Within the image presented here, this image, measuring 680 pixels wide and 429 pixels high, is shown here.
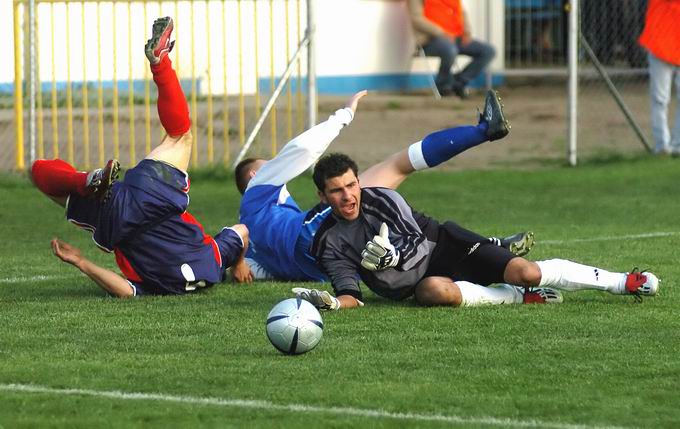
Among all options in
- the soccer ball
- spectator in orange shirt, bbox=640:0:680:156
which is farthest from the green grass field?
spectator in orange shirt, bbox=640:0:680:156

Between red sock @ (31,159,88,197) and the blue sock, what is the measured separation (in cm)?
219

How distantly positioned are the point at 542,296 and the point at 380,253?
1184 mm

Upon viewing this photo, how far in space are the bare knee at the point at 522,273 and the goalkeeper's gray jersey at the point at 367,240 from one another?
1.69 feet

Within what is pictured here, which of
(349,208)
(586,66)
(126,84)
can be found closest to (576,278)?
(349,208)

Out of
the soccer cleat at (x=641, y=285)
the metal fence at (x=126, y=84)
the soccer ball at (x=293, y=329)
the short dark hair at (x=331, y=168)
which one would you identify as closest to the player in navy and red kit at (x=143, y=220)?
the short dark hair at (x=331, y=168)

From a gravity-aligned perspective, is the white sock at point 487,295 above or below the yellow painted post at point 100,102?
below

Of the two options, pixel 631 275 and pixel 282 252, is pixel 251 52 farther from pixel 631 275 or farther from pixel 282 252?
pixel 631 275

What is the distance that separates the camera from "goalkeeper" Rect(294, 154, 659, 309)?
8758 millimetres

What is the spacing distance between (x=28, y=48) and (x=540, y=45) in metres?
11.9

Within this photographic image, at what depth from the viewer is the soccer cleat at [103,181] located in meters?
9.40

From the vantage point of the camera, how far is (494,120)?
31.0 feet

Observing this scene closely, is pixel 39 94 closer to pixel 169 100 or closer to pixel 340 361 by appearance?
pixel 169 100

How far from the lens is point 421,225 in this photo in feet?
29.9

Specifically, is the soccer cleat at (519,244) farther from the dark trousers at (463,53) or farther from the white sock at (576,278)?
the dark trousers at (463,53)
